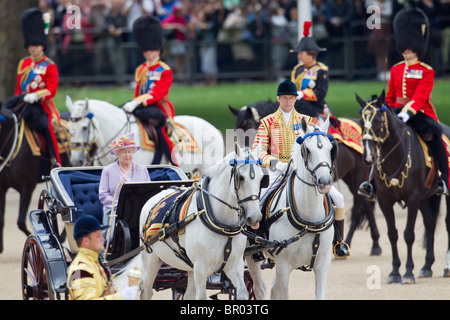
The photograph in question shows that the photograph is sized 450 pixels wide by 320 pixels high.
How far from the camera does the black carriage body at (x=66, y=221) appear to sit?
7707mm

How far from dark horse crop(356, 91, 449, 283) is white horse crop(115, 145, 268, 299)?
3.23m

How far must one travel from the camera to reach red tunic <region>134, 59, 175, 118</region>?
12.3 metres

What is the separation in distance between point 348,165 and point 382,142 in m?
2.14

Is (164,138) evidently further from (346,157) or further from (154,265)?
(154,265)

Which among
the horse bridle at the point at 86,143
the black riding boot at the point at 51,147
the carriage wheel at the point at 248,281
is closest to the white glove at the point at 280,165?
the carriage wheel at the point at 248,281

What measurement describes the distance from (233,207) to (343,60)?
600 inches

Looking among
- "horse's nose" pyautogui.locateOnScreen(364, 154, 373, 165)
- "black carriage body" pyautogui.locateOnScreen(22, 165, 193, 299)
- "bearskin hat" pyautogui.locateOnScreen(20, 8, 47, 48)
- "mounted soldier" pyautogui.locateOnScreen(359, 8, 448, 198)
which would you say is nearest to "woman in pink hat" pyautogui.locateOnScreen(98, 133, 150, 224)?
"black carriage body" pyautogui.locateOnScreen(22, 165, 193, 299)

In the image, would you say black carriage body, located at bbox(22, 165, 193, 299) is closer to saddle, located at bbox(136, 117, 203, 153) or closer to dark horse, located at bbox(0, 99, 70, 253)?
dark horse, located at bbox(0, 99, 70, 253)

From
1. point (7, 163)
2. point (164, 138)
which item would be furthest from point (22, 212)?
point (164, 138)

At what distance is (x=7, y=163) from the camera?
39.2 ft

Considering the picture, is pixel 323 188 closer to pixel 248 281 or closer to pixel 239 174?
pixel 239 174

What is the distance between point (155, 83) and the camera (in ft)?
40.5

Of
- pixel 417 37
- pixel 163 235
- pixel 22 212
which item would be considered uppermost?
pixel 417 37

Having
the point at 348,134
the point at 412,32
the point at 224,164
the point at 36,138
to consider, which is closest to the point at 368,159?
the point at 412,32
